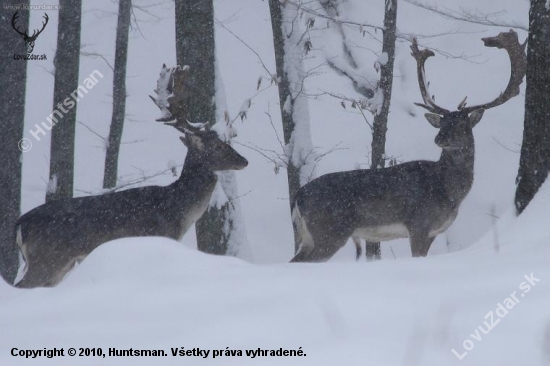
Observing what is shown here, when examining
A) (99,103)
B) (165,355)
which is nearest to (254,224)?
(99,103)

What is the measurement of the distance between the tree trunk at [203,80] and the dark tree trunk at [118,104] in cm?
460

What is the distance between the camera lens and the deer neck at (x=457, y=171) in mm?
8305

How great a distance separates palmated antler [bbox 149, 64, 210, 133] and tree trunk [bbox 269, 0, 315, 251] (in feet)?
9.70

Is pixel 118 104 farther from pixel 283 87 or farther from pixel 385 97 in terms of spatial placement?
pixel 385 97

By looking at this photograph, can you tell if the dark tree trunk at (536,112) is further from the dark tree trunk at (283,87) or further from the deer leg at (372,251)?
the dark tree trunk at (283,87)

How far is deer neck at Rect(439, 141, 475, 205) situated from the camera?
830 centimetres

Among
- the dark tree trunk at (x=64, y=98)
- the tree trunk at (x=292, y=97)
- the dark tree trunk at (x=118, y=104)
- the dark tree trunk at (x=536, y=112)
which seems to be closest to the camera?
the dark tree trunk at (x=536, y=112)

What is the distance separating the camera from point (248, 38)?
24.8 m

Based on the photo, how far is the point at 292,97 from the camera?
11438 mm

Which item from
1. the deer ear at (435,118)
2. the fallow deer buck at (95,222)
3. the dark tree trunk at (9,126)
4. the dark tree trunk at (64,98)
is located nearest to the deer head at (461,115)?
the deer ear at (435,118)

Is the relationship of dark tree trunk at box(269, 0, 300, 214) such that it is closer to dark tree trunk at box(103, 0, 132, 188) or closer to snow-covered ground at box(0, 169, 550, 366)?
dark tree trunk at box(103, 0, 132, 188)

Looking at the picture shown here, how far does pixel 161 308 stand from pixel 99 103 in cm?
2117

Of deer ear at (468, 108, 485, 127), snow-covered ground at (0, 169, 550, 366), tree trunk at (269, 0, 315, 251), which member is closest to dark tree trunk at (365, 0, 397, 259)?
tree trunk at (269, 0, 315, 251)

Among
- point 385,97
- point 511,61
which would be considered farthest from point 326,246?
point 385,97
